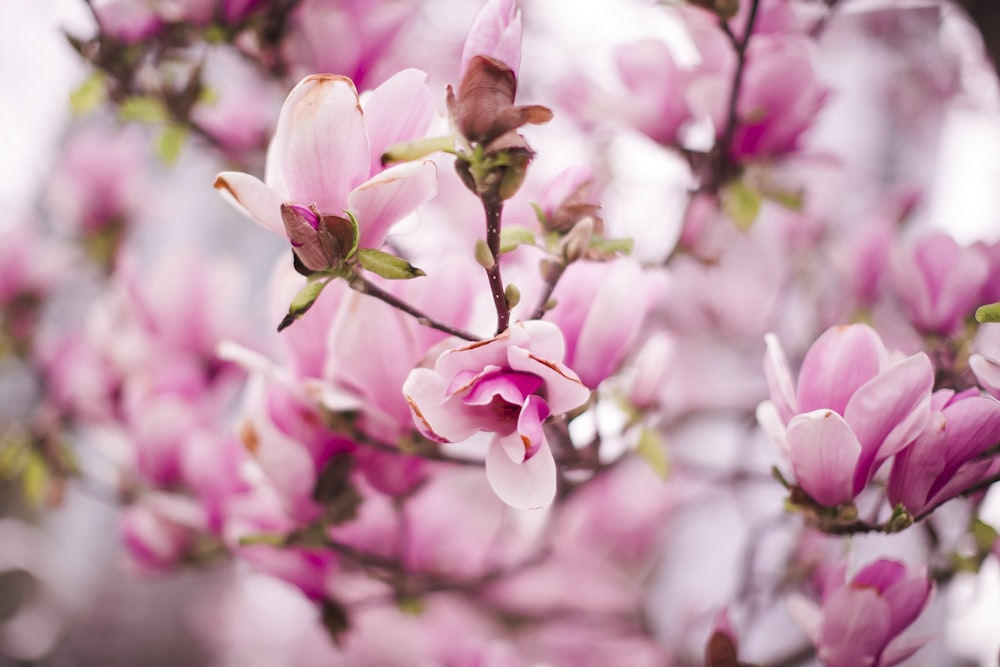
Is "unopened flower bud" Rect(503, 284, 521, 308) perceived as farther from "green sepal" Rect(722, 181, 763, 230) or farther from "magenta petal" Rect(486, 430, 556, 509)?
"green sepal" Rect(722, 181, 763, 230)

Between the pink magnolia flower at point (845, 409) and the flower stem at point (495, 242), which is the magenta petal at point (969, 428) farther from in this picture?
the flower stem at point (495, 242)

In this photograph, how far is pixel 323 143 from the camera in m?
0.30

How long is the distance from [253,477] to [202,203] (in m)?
1.58

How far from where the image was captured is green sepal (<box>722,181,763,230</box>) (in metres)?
0.49

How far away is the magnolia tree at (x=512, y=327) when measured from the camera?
31cm

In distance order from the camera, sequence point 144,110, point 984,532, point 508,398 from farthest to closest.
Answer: point 144,110
point 984,532
point 508,398

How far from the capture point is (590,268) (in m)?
0.36

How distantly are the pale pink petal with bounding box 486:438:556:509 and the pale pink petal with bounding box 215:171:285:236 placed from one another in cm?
14

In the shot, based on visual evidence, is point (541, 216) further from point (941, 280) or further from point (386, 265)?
point (941, 280)

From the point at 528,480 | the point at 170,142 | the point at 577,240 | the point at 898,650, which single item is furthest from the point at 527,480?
the point at 170,142

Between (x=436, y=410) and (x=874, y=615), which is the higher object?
(x=436, y=410)

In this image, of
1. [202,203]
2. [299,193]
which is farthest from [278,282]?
[202,203]

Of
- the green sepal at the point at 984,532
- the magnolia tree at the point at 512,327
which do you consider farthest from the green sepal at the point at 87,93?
the green sepal at the point at 984,532

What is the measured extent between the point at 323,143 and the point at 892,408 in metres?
0.26
